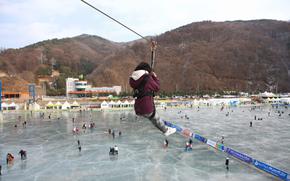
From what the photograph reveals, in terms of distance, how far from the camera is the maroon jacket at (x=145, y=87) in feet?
19.4

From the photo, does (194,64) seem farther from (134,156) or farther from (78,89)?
(134,156)

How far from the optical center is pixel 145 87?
5.93 m

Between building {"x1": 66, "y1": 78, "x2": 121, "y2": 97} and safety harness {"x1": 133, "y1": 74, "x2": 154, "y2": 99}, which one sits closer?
safety harness {"x1": 133, "y1": 74, "x2": 154, "y2": 99}

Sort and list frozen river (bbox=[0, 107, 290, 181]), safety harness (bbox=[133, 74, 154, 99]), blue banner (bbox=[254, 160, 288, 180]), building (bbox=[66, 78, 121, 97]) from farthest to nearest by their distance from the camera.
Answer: building (bbox=[66, 78, 121, 97]) < frozen river (bbox=[0, 107, 290, 181]) < blue banner (bbox=[254, 160, 288, 180]) < safety harness (bbox=[133, 74, 154, 99])

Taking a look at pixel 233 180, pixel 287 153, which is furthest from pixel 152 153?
pixel 287 153

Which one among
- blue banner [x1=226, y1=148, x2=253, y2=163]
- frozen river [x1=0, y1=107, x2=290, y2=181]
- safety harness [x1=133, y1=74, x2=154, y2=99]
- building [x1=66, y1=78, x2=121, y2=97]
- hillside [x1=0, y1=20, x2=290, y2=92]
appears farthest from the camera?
hillside [x1=0, y1=20, x2=290, y2=92]

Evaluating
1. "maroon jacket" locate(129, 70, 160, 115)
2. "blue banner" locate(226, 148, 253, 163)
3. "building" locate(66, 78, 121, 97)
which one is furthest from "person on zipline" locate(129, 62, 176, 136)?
"building" locate(66, 78, 121, 97)

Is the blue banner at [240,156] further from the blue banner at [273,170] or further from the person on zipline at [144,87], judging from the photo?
the person on zipline at [144,87]

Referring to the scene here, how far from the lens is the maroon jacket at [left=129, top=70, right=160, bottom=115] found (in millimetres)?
5922

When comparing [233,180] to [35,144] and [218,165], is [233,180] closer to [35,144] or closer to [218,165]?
[218,165]

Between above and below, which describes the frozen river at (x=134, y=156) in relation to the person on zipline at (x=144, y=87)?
below

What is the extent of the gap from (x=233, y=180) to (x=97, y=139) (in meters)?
16.1

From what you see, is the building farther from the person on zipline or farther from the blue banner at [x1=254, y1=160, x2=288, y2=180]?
the person on zipline

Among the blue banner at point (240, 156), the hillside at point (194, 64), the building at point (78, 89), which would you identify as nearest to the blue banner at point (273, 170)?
the blue banner at point (240, 156)
